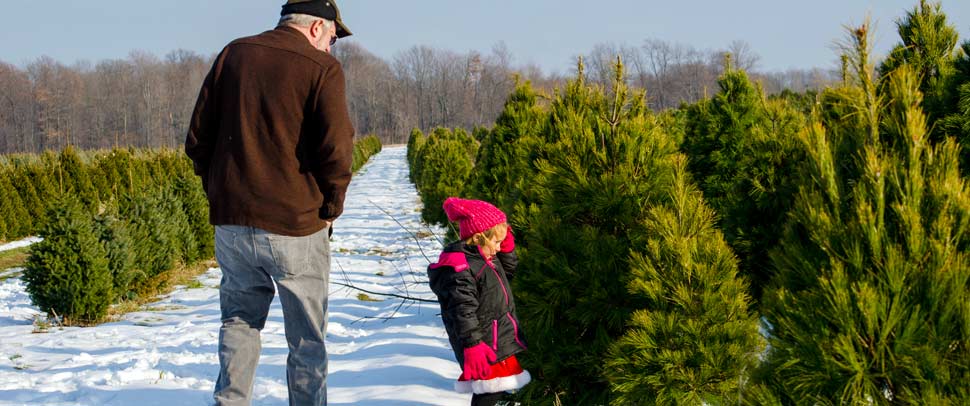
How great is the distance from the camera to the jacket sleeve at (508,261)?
3648 millimetres

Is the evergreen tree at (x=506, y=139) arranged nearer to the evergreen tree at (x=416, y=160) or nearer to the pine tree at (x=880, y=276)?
the pine tree at (x=880, y=276)

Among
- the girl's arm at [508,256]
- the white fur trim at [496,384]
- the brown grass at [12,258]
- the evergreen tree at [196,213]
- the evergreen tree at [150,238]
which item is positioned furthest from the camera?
the brown grass at [12,258]

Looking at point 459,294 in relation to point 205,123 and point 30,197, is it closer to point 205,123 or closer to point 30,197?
point 205,123

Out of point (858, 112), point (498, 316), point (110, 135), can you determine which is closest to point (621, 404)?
point (498, 316)

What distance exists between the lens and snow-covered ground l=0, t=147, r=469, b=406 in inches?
173

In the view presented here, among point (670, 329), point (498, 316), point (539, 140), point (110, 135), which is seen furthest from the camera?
point (110, 135)

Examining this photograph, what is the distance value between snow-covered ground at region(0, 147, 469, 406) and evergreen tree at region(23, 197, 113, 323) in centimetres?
33

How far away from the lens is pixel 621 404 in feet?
10.1

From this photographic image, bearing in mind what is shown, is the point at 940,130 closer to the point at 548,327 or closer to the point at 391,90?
the point at 548,327

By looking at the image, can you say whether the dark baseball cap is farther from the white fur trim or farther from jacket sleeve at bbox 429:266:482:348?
the white fur trim

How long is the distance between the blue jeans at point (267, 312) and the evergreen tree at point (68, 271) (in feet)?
16.1

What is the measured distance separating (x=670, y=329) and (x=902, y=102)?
134cm

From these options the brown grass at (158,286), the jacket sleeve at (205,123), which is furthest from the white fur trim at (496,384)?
the brown grass at (158,286)

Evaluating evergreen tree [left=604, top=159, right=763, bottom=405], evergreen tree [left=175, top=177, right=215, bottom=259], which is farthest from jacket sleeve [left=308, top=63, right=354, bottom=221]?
evergreen tree [left=175, top=177, right=215, bottom=259]
